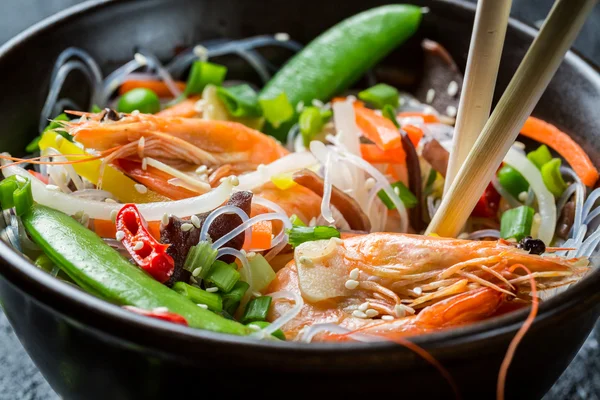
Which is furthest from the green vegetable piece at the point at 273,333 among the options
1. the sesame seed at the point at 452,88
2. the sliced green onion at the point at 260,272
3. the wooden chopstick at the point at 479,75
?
the sesame seed at the point at 452,88

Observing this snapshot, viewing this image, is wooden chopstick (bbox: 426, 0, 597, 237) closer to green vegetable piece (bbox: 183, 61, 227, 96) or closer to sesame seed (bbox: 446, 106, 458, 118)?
sesame seed (bbox: 446, 106, 458, 118)

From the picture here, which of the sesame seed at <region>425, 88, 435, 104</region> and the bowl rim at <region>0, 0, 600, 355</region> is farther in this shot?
the sesame seed at <region>425, 88, 435, 104</region>

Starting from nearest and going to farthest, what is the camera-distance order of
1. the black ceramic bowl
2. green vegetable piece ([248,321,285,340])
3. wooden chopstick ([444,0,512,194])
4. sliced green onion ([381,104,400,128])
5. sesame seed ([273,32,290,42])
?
the black ceramic bowl → green vegetable piece ([248,321,285,340]) → wooden chopstick ([444,0,512,194]) → sliced green onion ([381,104,400,128]) → sesame seed ([273,32,290,42])

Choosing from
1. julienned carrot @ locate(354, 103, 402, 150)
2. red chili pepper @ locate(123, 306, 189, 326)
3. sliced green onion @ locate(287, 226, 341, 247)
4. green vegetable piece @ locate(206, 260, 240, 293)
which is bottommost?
green vegetable piece @ locate(206, 260, 240, 293)

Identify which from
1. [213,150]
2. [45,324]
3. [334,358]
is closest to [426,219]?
[213,150]

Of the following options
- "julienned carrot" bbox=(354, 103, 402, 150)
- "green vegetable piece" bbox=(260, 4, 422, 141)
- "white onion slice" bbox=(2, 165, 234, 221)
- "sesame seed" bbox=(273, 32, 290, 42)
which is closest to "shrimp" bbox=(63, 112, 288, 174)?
"white onion slice" bbox=(2, 165, 234, 221)
